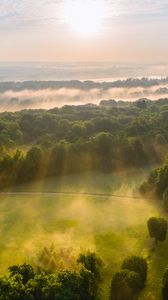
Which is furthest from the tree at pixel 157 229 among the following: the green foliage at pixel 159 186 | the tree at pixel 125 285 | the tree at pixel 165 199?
the green foliage at pixel 159 186

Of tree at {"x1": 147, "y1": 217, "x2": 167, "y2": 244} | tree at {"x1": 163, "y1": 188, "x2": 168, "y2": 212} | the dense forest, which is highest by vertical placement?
the dense forest

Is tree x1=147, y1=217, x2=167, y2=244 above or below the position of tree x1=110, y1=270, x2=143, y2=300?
above

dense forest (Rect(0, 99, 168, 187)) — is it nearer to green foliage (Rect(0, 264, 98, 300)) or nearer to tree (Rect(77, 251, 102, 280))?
tree (Rect(77, 251, 102, 280))

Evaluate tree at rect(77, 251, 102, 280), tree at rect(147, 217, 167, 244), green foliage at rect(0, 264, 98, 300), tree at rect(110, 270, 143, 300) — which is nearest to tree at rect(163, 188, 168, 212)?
tree at rect(147, 217, 167, 244)

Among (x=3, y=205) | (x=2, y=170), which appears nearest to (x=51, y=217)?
(x=3, y=205)

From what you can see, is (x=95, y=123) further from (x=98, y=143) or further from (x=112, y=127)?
(x=98, y=143)
